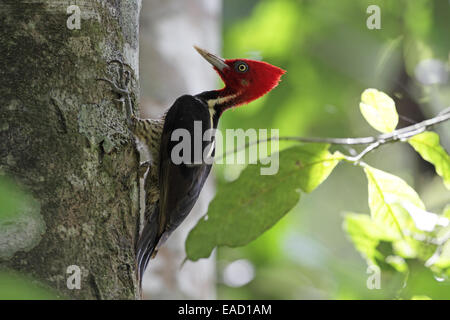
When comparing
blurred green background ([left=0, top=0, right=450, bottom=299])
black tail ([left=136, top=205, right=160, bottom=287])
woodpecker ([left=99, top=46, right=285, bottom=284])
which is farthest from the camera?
blurred green background ([left=0, top=0, right=450, bottom=299])

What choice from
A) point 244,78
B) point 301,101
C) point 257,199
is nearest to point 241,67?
point 244,78

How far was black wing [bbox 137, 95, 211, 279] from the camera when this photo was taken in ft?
9.97

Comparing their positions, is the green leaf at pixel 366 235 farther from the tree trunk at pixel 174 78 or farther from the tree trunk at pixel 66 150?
the tree trunk at pixel 174 78

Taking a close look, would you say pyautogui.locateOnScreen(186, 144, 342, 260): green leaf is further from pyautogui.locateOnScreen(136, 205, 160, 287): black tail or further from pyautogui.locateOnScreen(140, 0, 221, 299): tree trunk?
pyautogui.locateOnScreen(140, 0, 221, 299): tree trunk

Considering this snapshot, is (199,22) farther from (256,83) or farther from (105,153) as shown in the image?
(105,153)

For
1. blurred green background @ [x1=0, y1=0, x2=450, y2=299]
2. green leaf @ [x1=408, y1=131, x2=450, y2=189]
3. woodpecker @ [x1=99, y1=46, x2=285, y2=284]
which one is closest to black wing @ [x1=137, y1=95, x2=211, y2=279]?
woodpecker @ [x1=99, y1=46, x2=285, y2=284]

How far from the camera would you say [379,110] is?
8.72 feet

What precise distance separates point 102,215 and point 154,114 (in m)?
2.48

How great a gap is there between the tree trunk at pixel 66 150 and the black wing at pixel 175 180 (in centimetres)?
61

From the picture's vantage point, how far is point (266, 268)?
265 inches

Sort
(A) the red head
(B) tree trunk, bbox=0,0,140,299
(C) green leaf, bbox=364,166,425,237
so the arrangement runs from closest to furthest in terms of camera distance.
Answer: (B) tree trunk, bbox=0,0,140,299, (C) green leaf, bbox=364,166,425,237, (A) the red head

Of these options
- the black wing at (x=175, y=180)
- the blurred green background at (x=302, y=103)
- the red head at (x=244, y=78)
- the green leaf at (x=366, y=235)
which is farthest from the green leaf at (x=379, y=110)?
the blurred green background at (x=302, y=103)

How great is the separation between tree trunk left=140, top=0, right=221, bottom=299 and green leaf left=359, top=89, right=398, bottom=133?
2273mm

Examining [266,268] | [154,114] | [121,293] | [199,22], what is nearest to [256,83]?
[154,114]
